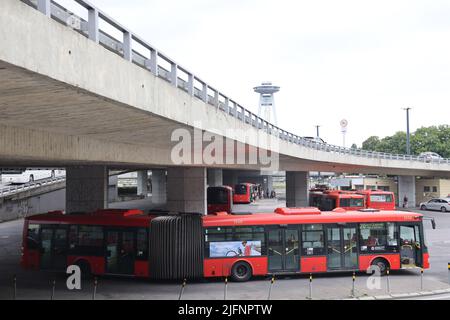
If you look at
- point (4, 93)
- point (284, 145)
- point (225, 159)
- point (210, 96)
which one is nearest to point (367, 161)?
point (284, 145)

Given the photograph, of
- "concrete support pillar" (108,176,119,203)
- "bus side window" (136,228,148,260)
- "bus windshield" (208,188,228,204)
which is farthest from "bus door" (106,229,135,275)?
"concrete support pillar" (108,176,119,203)

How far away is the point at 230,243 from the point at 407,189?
4843cm

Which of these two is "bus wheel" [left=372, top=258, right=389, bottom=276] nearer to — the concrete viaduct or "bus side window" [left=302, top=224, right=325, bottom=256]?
"bus side window" [left=302, top=224, right=325, bottom=256]

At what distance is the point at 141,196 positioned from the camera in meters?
72.4

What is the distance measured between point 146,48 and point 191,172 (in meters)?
22.8

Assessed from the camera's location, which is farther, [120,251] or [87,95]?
[120,251]

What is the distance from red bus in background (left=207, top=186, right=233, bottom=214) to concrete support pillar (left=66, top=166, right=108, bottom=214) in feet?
43.0

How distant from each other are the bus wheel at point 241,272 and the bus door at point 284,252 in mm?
833

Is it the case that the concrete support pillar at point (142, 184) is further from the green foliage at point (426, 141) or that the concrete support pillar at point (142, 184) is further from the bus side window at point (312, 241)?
the bus side window at point (312, 241)

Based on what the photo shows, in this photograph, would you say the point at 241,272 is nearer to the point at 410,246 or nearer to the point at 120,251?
the point at 120,251

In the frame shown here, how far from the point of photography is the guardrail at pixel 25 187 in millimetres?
41000

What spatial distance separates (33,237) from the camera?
18.9 metres

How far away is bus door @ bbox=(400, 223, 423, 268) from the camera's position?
18.5 m

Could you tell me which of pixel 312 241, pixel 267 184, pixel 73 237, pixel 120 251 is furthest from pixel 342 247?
pixel 267 184
